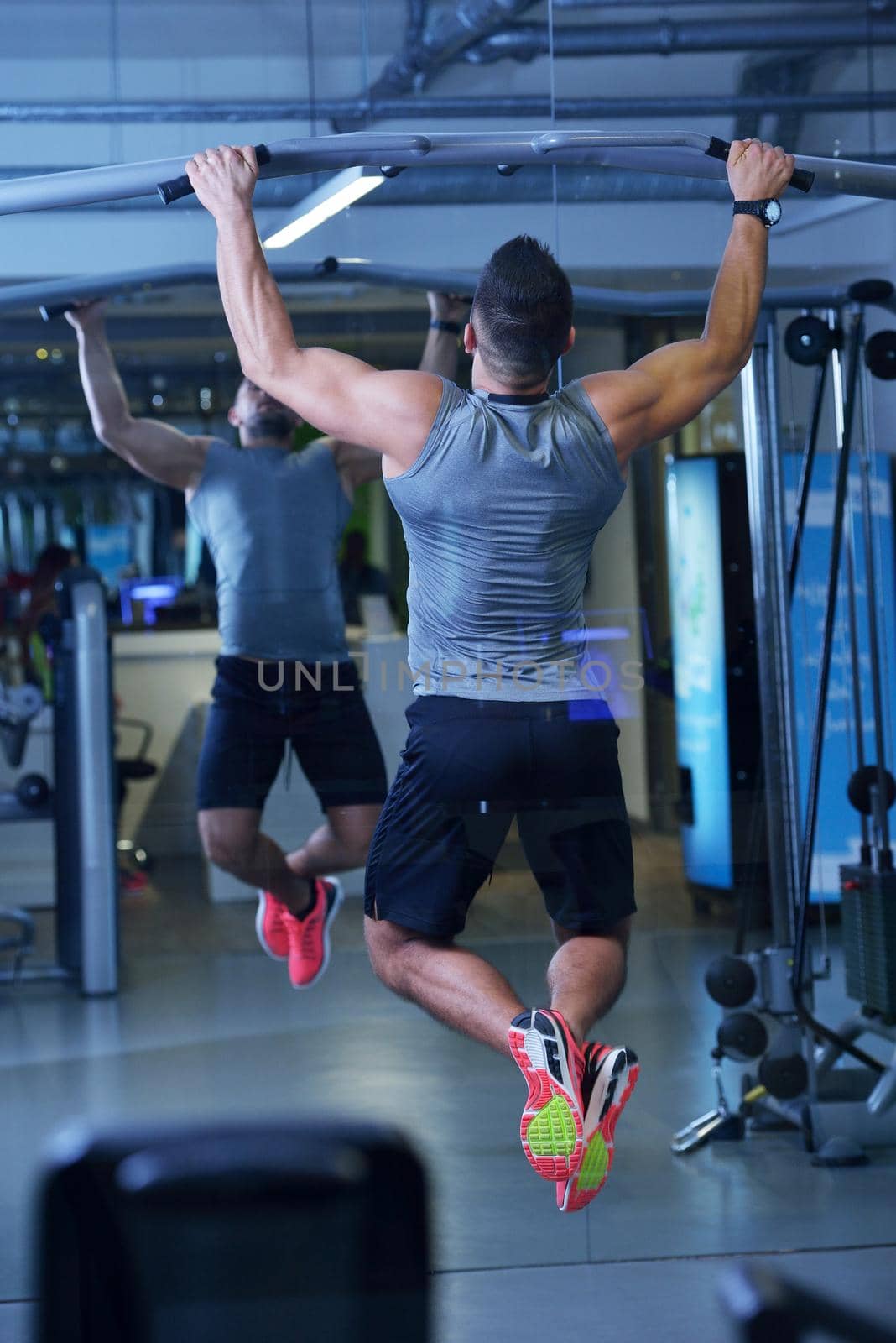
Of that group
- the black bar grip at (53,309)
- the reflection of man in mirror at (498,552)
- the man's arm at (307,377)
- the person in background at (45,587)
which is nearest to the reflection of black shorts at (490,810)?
the reflection of man in mirror at (498,552)

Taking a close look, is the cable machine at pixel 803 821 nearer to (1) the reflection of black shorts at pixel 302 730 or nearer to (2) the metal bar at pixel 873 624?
(2) the metal bar at pixel 873 624

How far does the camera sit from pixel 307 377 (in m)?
2.64

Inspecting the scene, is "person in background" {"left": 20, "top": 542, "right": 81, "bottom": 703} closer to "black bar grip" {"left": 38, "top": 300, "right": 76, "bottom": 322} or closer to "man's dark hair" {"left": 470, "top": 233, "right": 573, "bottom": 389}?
"black bar grip" {"left": 38, "top": 300, "right": 76, "bottom": 322}

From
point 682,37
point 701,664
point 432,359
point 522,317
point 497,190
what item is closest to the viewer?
point 522,317

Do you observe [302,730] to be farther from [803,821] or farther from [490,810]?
[803,821]

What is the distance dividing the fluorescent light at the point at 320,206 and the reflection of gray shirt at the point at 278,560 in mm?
537

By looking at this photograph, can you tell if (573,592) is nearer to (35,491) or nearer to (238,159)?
(238,159)

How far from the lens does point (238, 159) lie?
272cm

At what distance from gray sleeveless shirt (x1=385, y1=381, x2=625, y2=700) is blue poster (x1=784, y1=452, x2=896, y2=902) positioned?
3.95 ft

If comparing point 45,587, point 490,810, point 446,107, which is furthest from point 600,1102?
point 446,107

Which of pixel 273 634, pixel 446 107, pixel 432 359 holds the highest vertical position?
pixel 446 107

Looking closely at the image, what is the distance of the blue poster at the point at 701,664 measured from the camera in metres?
3.54

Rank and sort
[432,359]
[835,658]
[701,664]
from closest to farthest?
[432,359] → [701,664] → [835,658]

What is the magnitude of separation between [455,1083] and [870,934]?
3.61 feet
